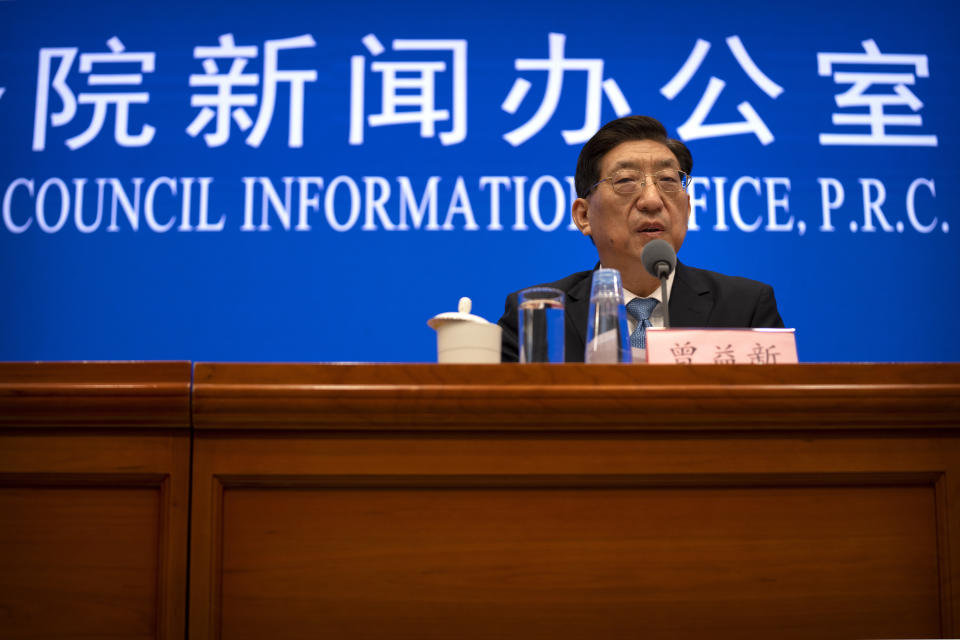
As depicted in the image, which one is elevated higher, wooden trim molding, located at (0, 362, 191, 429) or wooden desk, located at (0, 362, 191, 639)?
wooden trim molding, located at (0, 362, 191, 429)

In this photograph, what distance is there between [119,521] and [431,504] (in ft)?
0.95

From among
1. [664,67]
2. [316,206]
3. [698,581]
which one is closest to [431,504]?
[698,581]

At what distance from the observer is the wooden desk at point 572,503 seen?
0.78 m

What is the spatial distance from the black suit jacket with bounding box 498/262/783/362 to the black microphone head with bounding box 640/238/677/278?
44 cm

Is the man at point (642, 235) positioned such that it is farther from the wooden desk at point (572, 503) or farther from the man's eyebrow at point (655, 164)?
the wooden desk at point (572, 503)

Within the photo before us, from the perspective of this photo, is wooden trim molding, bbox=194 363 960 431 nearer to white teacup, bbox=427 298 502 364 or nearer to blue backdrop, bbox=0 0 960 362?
white teacup, bbox=427 298 502 364

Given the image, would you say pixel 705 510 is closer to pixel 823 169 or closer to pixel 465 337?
pixel 465 337

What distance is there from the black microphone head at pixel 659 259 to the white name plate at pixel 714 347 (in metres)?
0.25

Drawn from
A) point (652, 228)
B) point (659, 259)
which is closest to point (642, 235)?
point (652, 228)

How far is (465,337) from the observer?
3.42ft

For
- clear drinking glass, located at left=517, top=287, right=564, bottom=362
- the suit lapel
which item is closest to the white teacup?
clear drinking glass, located at left=517, top=287, right=564, bottom=362

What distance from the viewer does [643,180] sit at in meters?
1.81

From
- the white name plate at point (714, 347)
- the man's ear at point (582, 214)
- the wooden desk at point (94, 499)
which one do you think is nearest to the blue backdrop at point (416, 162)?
the man's ear at point (582, 214)

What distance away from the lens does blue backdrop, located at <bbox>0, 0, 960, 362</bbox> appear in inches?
90.3
